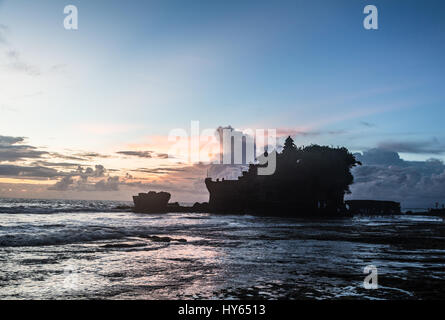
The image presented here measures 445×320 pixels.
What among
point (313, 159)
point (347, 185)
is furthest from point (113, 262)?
point (347, 185)

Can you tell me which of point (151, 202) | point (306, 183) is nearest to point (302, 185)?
point (306, 183)

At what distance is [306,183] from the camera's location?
9519 centimetres

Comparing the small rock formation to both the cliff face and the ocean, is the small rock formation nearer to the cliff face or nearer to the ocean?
the cliff face

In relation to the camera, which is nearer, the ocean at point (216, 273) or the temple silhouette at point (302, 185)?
the ocean at point (216, 273)

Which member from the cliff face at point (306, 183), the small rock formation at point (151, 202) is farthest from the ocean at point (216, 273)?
the small rock formation at point (151, 202)

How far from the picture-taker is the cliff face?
9244cm

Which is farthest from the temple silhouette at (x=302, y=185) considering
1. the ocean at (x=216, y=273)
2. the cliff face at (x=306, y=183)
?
the ocean at (x=216, y=273)

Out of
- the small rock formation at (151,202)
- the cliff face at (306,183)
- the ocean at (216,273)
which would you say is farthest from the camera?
the small rock formation at (151,202)

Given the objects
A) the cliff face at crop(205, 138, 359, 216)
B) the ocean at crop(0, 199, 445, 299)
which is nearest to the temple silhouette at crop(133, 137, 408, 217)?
the cliff face at crop(205, 138, 359, 216)

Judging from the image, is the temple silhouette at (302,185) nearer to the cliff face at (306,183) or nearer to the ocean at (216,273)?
the cliff face at (306,183)

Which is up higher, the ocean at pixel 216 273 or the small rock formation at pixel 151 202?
the ocean at pixel 216 273

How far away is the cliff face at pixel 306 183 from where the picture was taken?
92438 mm

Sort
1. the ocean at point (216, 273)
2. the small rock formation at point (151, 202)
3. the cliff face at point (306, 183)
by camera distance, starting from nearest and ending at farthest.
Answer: the ocean at point (216, 273) < the cliff face at point (306, 183) < the small rock formation at point (151, 202)
